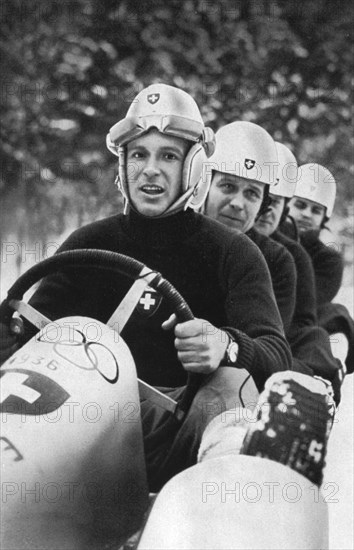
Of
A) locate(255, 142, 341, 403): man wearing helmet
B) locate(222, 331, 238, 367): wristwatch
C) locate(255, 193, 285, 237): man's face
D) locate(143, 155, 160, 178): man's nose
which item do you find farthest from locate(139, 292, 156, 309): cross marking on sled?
locate(255, 193, 285, 237): man's face

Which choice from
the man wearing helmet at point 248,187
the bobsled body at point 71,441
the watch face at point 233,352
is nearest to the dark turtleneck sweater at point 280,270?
the man wearing helmet at point 248,187

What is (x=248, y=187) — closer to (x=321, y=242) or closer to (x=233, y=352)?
(x=321, y=242)

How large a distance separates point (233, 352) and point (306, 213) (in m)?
0.90

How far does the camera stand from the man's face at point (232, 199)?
140cm

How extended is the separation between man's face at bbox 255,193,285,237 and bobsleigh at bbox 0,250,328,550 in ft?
2.52

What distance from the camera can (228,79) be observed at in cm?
148

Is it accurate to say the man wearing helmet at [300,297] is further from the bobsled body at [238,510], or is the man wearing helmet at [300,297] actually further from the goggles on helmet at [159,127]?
the bobsled body at [238,510]

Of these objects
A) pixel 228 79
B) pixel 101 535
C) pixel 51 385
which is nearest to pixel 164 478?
pixel 101 535

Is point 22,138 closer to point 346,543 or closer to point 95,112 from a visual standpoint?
point 95,112

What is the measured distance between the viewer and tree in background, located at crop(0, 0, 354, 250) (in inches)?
53.7

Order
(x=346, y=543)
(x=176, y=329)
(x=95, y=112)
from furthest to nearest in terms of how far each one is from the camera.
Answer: (x=95, y=112), (x=346, y=543), (x=176, y=329)

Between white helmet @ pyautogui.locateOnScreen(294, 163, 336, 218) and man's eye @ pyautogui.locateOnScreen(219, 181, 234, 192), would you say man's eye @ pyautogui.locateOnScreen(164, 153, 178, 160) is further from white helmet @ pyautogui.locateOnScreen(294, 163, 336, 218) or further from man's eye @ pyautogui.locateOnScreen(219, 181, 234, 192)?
white helmet @ pyautogui.locateOnScreen(294, 163, 336, 218)

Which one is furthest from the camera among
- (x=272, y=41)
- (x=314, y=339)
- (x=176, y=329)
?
(x=314, y=339)

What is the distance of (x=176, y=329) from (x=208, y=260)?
239mm
